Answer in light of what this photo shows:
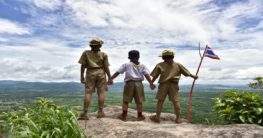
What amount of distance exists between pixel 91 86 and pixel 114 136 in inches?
112

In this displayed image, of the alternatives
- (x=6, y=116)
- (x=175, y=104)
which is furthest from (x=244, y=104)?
(x=6, y=116)

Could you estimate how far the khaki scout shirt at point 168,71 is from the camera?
→ 36.4 ft

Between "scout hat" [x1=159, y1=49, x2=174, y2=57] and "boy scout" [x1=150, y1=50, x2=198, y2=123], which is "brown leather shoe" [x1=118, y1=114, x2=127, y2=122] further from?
"scout hat" [x1=159, y1=49, x2=174, y2=57]

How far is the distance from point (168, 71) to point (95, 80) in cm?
226

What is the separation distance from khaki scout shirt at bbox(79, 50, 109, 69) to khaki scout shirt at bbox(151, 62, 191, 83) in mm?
1643

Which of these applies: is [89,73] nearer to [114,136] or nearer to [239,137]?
[114,136]

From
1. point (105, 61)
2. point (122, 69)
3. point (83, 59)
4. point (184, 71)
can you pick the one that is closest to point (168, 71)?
point (184, 71)

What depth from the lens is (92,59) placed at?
11078mm

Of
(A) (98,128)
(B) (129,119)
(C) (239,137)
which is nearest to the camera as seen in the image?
(C) (239,137)

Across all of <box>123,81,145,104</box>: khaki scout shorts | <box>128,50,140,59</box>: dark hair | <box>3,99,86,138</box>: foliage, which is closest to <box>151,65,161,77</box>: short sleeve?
<box>123,81,145,104</box>: khaki scout shorts

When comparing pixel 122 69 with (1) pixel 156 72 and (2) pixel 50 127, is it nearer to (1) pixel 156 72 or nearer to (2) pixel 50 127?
(1) pixel 156 72

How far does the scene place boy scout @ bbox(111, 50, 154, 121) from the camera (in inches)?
438

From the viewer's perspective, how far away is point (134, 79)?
1113 cm

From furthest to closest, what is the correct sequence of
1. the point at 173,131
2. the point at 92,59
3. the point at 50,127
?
the point at 92,59 → the point at 173,131 → the point at 50,127
